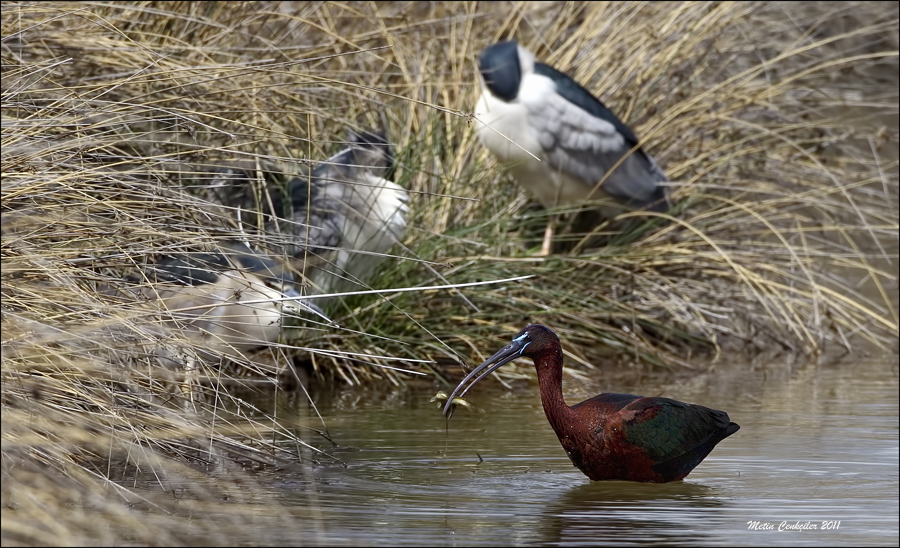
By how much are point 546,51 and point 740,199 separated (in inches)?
58.1

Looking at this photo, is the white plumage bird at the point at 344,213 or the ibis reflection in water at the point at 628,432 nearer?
the ibis reflection in water at the point at 628,432

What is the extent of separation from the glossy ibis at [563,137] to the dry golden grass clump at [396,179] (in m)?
0.17

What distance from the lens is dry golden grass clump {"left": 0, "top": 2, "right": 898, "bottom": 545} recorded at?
3.41m

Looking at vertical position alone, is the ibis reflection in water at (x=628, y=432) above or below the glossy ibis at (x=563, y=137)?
below

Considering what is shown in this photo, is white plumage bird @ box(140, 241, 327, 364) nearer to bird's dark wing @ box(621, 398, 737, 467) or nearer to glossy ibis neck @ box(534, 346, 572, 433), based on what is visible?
glossy ibis neck @ box(534, 346, 572, 433)

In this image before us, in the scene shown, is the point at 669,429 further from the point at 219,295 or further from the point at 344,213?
the point at 344,213

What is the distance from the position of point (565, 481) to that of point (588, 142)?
11.5 feet

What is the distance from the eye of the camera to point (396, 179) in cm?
670

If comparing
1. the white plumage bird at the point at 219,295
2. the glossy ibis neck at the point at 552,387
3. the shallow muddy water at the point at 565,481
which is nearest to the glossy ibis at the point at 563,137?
the shallow muddy water at the point at 565,481

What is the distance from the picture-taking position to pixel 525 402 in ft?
18.5

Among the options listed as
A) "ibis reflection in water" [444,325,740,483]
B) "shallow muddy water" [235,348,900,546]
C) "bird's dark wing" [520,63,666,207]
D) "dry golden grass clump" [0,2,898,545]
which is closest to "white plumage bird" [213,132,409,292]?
"dry golden grass clump" [0,2,898,545]

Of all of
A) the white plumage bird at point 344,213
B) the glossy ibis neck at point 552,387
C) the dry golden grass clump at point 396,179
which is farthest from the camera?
the white plumage bird at point 344,213

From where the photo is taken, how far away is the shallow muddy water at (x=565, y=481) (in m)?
3.46

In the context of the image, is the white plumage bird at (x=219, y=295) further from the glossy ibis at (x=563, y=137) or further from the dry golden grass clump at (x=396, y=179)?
the glossy ibis at (x=563, y=137)
